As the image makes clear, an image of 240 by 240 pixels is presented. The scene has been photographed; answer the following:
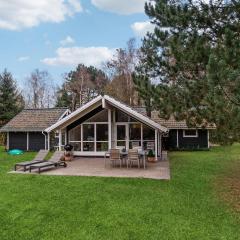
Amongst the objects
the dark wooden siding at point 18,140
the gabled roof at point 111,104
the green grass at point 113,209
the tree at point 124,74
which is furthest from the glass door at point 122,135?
the tree at point 124,74

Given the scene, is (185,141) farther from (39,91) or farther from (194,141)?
(39,91)

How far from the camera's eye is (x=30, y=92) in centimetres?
5200

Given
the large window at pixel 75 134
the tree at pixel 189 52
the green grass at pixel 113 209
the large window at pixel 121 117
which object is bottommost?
the green grass at pixel 113 209

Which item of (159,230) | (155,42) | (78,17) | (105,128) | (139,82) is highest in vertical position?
(78,17)

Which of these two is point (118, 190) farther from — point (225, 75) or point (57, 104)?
point (57, 104)

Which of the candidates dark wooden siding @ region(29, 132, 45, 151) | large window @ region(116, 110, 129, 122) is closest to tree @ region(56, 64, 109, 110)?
dark wooden siding @ region(29, 132, 45, 151)

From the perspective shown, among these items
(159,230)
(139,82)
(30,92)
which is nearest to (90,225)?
(159,230)

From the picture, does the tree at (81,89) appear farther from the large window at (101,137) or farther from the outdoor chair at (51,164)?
the outdoor chair at (51,164)

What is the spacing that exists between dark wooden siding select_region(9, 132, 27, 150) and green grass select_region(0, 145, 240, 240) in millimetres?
14093

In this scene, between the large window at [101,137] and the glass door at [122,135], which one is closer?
the glass door at [122,135]

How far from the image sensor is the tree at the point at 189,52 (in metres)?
10.2

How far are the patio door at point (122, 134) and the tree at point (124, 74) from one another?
16.4m

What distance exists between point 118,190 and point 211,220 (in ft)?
12.2

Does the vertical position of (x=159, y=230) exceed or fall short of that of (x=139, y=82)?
it falls short
